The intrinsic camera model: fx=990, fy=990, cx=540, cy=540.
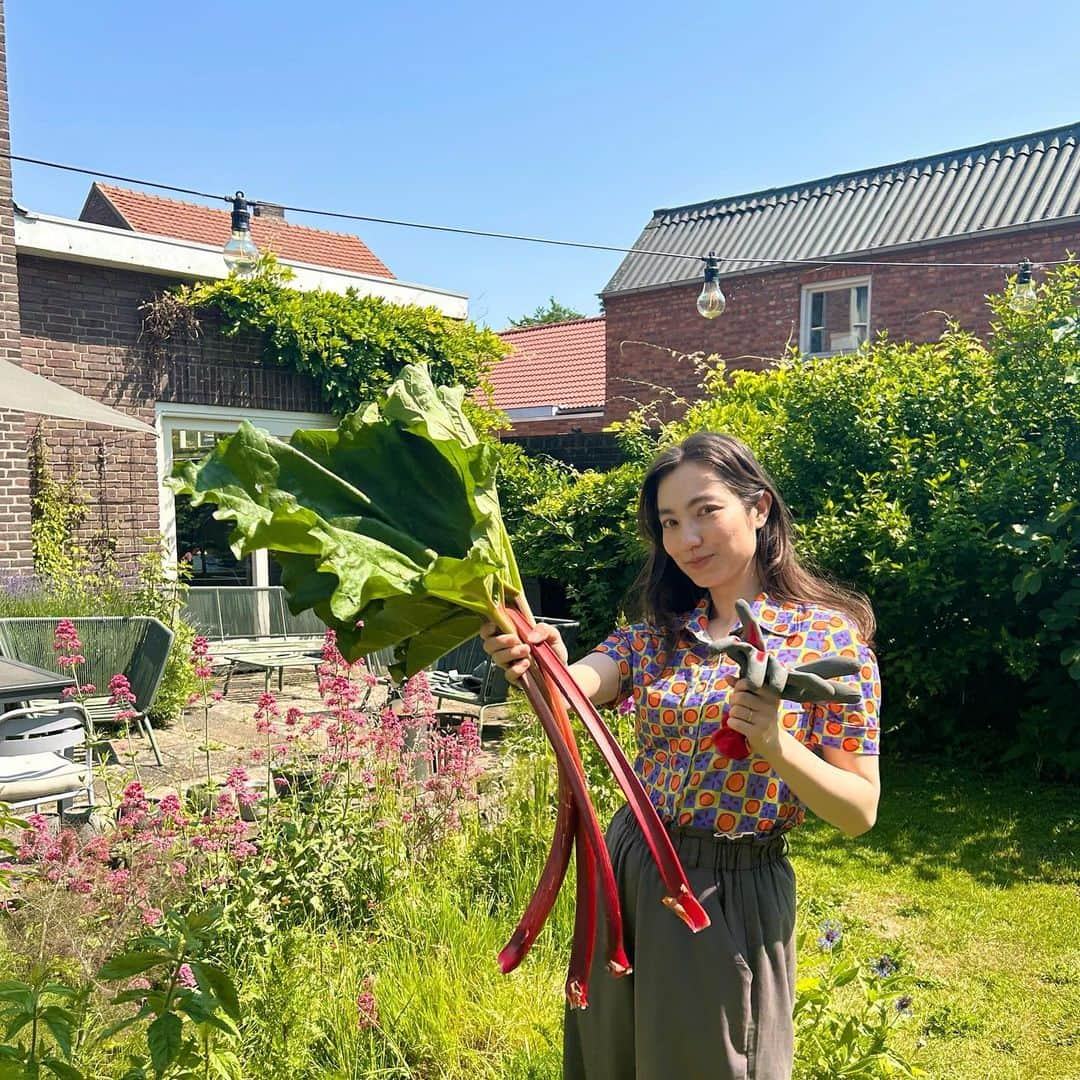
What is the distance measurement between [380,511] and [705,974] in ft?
3.43

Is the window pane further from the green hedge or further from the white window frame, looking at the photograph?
the green hedge

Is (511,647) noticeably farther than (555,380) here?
No

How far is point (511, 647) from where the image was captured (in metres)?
1.60

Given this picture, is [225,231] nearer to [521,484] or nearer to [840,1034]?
[521,484]

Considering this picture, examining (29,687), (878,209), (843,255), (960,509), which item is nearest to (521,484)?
(960,509)

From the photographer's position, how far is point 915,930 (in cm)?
431

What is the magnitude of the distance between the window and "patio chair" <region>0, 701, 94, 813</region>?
48.0 ft

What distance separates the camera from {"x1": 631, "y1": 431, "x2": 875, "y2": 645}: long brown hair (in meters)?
2.01

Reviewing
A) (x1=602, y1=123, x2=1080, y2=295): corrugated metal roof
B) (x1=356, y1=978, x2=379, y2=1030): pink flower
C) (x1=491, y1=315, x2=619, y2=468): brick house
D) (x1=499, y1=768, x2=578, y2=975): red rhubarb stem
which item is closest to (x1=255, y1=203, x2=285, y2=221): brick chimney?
(x1=491, y1=315, x2=619, y2=468): brick house

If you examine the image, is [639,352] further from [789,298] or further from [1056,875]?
[1056,875]

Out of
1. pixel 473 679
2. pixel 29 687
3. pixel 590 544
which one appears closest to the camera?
pixel 29 687

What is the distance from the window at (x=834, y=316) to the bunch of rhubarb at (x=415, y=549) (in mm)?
16230

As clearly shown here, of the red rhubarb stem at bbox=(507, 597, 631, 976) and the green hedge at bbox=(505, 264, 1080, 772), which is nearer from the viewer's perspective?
the red rhubarb stem at bbox=(507, 597, 631, 976)

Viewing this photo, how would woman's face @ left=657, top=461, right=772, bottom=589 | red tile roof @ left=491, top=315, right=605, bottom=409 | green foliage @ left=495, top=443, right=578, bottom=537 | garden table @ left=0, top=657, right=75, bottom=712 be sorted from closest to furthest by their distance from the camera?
woman's face @ left=657, top=461, right=772, bottom=589
garden table @ left=0, top=657, right=75, bottom=712
green foliage @ left=495, top=443, right=578, bottom=537
red tile roof @ left=491, top=315, right=605, bottom=409
